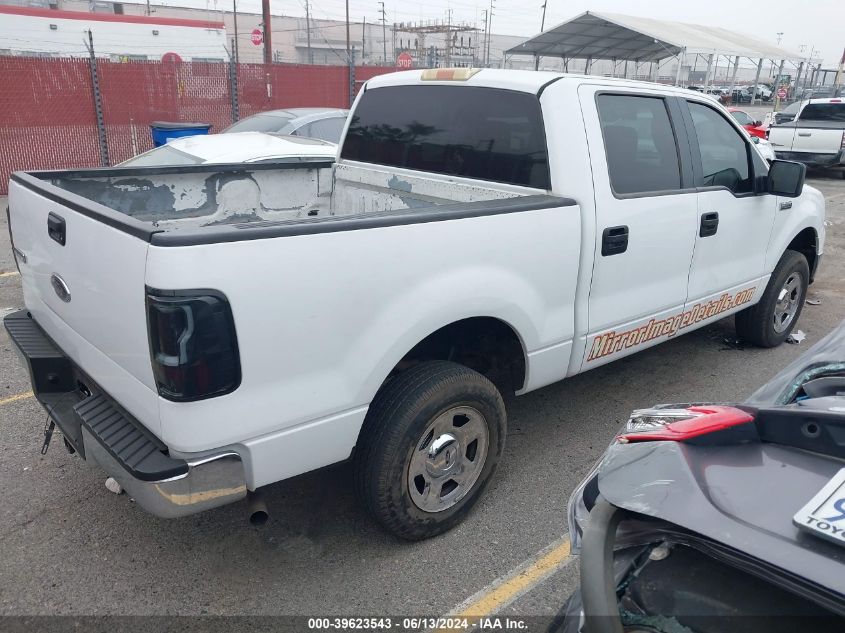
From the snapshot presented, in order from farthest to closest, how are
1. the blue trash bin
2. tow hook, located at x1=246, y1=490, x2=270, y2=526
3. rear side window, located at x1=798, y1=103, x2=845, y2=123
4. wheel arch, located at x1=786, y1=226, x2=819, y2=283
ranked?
1. rear side window, located at x1=798, y1=103, x2=845, y2=123
2. the blue trash bin
3. wheel arch, located at x1=786, y1=226, x2=819, y2=283
4. tow hook, located at x1=246, y1=490, x2=270, y2=526

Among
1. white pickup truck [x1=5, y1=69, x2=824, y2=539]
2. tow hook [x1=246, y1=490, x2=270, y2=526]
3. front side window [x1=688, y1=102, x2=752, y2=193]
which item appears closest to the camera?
white pickup truck [x1=5, y1=69, x2=824, y2=539]

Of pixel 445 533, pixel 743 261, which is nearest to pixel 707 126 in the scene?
pixel 743 261

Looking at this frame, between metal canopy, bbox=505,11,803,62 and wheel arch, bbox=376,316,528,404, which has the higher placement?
metal canopy, bbox=505,11,803,62

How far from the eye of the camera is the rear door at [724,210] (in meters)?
4.14

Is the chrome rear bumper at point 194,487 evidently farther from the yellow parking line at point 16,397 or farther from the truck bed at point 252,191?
the yellow parking line at point 16,397

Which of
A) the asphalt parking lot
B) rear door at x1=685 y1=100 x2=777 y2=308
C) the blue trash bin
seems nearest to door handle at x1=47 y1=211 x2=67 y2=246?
the asphalt parking lot

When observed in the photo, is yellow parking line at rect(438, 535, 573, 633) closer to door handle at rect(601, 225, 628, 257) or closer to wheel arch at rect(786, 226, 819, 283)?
door handle at rect(601, 225, 628, 257)

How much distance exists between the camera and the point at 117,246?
2.32 m

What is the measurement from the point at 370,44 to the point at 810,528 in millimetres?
93710

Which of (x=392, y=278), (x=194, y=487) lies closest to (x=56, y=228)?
(x=194, y=487)

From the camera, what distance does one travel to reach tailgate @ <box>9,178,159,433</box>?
2287 mm

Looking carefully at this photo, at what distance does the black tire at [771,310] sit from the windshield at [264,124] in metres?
5.76

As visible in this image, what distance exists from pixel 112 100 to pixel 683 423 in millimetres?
13293

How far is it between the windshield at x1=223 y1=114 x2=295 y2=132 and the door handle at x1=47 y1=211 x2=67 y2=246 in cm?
598
